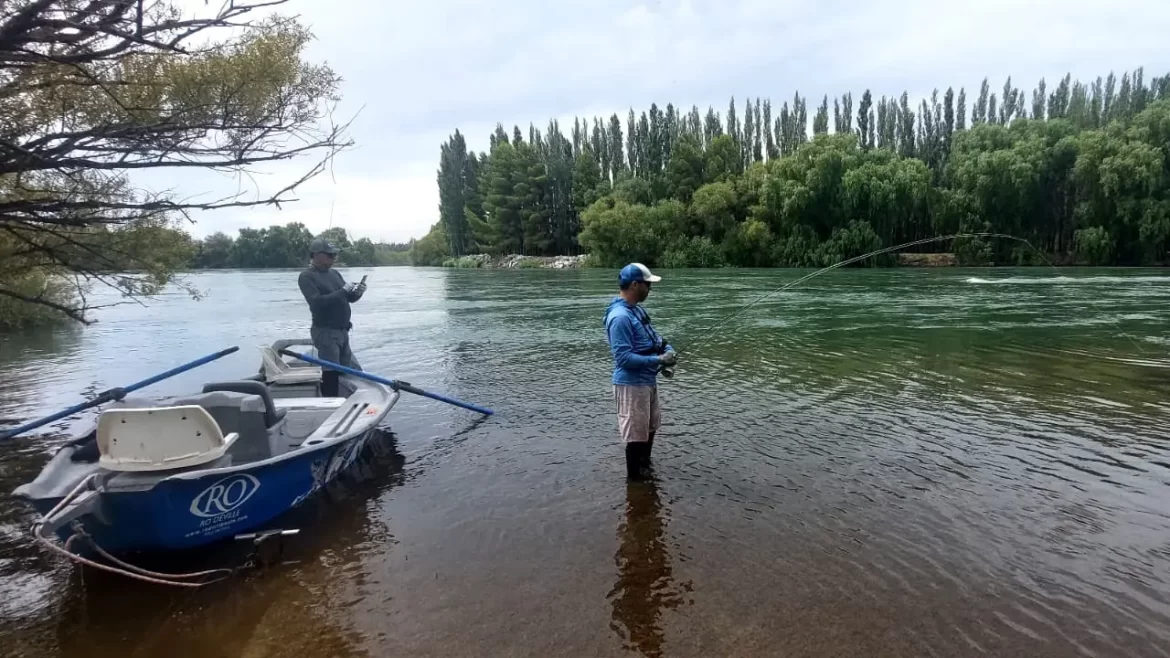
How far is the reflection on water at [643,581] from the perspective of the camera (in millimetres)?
4227

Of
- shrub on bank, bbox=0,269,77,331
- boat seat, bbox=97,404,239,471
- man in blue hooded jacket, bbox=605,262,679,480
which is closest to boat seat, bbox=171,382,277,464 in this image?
boat seat, bbox=97,404,239,471

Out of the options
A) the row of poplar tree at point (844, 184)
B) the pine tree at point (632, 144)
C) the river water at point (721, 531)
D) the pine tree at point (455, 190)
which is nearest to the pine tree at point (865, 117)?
the row of poplar tree at point (844, 184)

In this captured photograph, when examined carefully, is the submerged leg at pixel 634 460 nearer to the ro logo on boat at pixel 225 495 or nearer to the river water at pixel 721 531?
the river water at pixel 721 531

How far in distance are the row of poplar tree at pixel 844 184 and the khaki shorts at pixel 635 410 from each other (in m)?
53.3

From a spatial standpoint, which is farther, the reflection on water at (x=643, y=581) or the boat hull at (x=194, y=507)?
the boat hull at (x=194, y=507)

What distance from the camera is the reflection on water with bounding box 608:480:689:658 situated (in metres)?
4.23

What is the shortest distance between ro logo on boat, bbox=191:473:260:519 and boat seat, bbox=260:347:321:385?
4223 millimetres

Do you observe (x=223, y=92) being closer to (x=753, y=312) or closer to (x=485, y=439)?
(x=485, y=439)

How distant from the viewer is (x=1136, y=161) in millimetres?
45844

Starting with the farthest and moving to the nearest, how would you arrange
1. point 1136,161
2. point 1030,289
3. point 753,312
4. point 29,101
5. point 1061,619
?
point 1136,161, point 1030,289, point 753,312, point 29,101, point 1061,619

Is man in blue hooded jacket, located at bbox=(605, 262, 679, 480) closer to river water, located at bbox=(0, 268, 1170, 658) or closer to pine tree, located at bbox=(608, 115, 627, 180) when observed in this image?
river water, located at bbox=(0, 268, 1170, 658)

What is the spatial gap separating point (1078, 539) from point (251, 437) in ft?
22.4

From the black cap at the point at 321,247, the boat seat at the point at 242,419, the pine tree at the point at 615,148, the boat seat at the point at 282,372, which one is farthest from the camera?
the pine tree at the point at 615,148

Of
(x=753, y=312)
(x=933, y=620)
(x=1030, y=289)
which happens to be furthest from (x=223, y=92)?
(x=1030, y=289)
